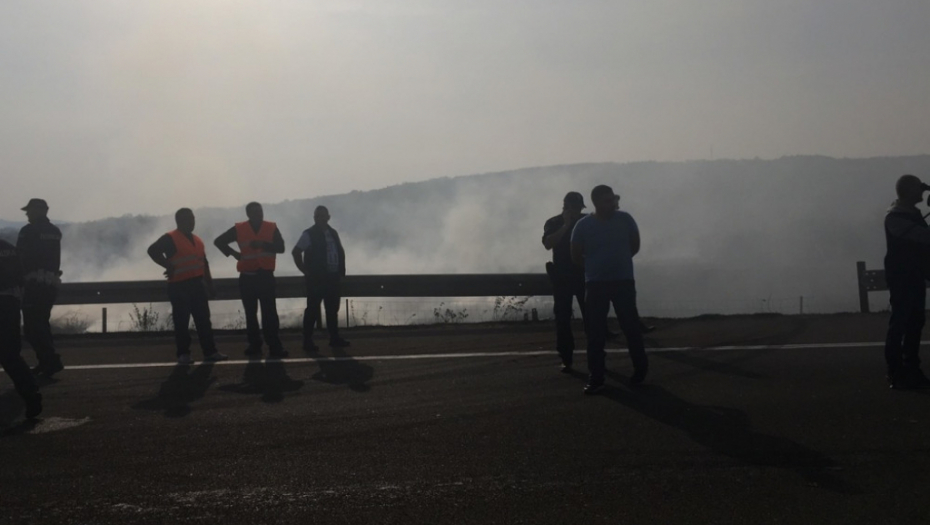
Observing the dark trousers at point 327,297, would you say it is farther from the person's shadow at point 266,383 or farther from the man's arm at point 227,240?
the person's shadow at point 266,383

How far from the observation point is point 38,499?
566cm

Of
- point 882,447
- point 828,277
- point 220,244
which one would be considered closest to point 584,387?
point 882,447

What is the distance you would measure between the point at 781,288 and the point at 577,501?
108 ft

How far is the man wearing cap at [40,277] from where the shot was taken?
36.2 feet

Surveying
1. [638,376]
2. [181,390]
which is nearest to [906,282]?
[638,376]

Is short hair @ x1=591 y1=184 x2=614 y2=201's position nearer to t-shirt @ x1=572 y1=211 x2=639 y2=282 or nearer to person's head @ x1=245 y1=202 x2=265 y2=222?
t-shirt @ x1=572 y1=211 x2=639 y2=282

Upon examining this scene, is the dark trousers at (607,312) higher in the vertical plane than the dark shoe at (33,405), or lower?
higher

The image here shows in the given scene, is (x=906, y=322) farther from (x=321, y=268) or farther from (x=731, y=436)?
(x=321, y=268)

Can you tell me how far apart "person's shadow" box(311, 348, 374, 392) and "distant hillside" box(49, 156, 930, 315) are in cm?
2517

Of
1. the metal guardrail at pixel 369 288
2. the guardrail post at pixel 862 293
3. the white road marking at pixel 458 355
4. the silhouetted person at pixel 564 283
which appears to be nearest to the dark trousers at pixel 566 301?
the silhouetted person at pixel 564 283

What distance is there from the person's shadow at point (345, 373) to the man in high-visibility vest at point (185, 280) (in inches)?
61.4

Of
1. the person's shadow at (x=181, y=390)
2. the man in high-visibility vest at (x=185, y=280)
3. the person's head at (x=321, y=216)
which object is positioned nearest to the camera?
the person's shadow at (x=181, y=390)

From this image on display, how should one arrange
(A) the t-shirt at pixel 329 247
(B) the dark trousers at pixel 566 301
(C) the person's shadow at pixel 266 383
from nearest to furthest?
(C) the person's shadow at pixel 266 383 → (B) the dark trousers at pixel 566 301 → (A) the t-shirt at pixel 329 247

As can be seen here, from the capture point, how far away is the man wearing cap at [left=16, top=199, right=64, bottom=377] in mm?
11031
